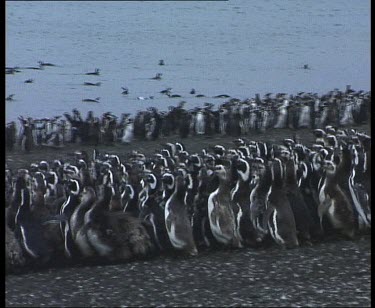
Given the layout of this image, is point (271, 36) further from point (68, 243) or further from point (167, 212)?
point (68, 243)

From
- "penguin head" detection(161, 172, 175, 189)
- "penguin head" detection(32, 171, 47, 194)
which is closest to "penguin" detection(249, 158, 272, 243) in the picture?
"penguin head" detection(161, 172, 175, 189)

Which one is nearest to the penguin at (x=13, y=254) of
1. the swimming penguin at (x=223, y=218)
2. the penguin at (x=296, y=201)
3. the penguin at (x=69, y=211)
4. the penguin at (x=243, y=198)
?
the penguin at (x=69, y=211)

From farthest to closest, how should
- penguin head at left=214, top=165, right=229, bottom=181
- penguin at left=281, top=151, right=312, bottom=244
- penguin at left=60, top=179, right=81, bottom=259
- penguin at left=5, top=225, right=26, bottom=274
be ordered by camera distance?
1. penguin head at left=214, top=165, right=229, bottom=181
2. penguin at left=281, top=151, right=312, bottom=244
3. penguin at left=60, top=179, right=81, bottom=259
4. penguin at left=5, top=225, right=26, bottom=274

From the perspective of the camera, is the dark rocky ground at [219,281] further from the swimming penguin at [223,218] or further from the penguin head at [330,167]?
the penguin head at [330,167]

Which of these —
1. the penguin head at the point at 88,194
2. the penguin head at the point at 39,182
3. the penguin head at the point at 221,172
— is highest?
the penguin head at the point at 221,172

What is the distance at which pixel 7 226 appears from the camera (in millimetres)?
5074

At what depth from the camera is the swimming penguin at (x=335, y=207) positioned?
5781 millimetres

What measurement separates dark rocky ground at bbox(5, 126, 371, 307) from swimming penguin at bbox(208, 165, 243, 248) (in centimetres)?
8

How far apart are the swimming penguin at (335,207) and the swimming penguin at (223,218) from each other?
23.8 inches

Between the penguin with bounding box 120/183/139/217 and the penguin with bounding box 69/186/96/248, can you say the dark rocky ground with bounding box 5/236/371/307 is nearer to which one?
the penguin with bounding box 69/186/96/248

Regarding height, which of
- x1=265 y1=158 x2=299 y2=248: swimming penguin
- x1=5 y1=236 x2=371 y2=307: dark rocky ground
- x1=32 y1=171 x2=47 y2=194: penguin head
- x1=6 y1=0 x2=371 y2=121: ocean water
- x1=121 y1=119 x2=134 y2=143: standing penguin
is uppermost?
x1=6 y1=0 x2=371 y2=121: ocean water

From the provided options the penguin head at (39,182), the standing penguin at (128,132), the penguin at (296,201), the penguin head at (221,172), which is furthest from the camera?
the standing penguin at (128,132)

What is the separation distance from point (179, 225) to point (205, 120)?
1404 millimetres

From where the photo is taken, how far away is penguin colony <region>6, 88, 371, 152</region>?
6020mm
